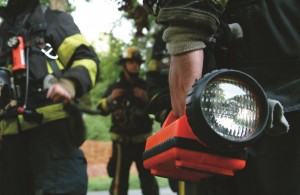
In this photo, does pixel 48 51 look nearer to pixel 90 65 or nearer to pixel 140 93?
pixel 90 65

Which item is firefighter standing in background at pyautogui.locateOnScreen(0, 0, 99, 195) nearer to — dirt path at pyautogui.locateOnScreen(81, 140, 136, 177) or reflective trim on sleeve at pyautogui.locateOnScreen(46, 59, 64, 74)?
reflective trim on sleeve at pyautogui.locateOnScreen(46, 59, 64, 74)

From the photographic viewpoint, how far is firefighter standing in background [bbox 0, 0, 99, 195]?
11.4ft

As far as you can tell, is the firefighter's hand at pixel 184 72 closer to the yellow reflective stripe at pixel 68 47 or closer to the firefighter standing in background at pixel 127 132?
the yellow reflective stripe at pixel 68 47

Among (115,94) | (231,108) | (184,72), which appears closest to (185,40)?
(184,72)

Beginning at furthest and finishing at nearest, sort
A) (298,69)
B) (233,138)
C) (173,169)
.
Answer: (298,69) < (173,169) < (233,138)

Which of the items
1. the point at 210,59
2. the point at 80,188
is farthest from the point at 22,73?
the point at 210,59

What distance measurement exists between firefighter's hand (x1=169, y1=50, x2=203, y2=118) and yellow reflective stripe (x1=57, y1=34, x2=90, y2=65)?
1.81 m

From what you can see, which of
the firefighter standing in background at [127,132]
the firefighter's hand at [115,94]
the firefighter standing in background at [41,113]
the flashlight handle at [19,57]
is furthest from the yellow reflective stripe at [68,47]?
the firefighter's hand at [115,94]

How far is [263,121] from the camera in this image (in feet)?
4.98

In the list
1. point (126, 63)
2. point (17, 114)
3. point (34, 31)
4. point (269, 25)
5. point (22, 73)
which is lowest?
point (126, 63)

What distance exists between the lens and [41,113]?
138 inches

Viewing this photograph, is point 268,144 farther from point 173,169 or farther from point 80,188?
point 80,188

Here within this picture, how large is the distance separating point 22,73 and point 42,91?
0.17m

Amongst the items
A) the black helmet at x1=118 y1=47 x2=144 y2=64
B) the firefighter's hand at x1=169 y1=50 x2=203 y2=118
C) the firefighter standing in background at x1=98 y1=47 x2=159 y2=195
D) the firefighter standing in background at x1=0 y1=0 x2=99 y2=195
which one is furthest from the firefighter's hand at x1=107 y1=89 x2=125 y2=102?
the firefighter's hand at x1=169 y1=50 x2=203 y2=118
